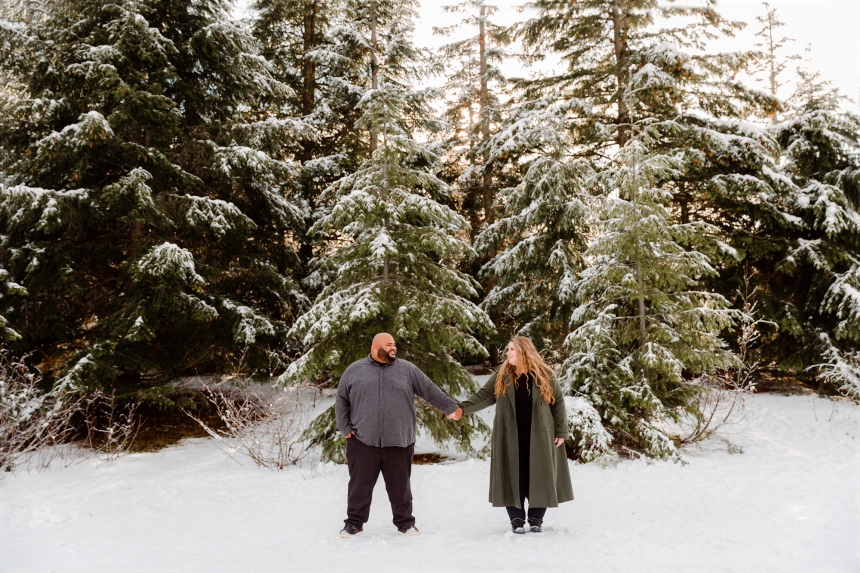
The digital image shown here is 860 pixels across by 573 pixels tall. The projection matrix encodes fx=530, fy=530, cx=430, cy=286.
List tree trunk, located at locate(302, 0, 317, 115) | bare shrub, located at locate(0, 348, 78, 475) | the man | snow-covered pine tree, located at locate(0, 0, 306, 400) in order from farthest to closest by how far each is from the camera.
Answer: tree trunk, located at locate(302, 0, 317, 115), snow-covered pine tree, located at locate(0, 0, 306, 400), bare shrub, located at locate(0, 348, 78, 475), the man

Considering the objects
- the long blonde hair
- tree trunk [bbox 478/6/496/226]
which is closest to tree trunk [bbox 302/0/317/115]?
tree trunk [bbox 478/6/496/226]

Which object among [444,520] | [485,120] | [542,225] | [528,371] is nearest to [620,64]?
[542,225]

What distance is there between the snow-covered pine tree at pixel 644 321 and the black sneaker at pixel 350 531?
4494 mm

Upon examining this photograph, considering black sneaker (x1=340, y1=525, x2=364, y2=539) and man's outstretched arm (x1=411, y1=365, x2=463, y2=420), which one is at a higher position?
man's outstretched arm (x1=411, y1=365, x2=463, y2=420)

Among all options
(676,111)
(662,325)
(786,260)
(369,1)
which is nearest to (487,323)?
(662,325)

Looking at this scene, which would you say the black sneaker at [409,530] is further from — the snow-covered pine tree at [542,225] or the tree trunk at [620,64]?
the tree trunk at [620,64]

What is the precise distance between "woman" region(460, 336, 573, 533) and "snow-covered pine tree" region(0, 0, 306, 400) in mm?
6140

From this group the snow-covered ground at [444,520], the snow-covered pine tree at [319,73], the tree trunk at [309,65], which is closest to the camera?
the snow-covered ground at [444,520]

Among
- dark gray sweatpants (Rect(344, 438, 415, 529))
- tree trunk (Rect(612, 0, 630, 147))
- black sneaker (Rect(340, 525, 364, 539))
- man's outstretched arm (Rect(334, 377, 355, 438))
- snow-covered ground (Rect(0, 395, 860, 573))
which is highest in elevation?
tree trunk (Rect(612, 0, 630, 147))

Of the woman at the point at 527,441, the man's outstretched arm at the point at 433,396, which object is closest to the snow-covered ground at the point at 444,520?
the woman at the point at 527,441

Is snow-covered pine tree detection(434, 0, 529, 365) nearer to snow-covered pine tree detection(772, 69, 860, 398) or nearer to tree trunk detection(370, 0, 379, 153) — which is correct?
tree trunk detection(370, 0, 379, 153)

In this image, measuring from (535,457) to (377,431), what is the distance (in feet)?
A: 4.92

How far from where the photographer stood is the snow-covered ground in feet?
14.3

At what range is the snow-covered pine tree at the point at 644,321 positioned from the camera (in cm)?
808
